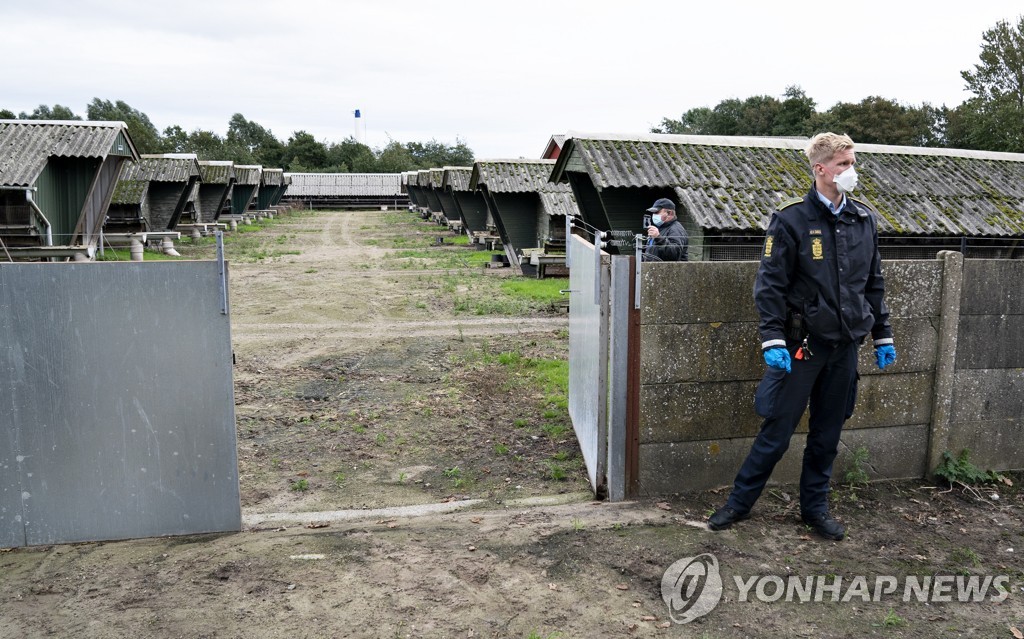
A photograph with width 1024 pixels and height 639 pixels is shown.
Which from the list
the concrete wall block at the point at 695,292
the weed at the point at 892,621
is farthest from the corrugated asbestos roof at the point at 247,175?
the weed at the point at 892,621

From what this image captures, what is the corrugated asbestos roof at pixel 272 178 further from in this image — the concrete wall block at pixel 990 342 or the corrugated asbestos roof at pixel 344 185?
the concrete wall block at pixel 990 342

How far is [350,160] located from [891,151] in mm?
72704

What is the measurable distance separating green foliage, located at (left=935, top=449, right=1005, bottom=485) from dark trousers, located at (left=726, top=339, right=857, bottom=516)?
4.30 ft

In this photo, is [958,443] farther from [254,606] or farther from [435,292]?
[435,292]

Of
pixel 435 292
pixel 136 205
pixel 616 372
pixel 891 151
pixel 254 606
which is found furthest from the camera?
pixel 136 205

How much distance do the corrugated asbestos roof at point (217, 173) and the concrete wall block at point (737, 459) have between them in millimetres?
28880

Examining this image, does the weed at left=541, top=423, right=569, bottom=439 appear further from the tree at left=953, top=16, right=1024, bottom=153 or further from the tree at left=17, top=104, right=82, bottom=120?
the tree at left=17, top=104, right=82, bottom=120

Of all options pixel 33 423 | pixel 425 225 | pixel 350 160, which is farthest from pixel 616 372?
pixel 350 160

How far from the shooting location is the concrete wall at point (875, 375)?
4828 mm

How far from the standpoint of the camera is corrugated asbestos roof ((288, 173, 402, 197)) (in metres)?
60.0

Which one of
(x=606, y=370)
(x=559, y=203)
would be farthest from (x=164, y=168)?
(x=606, y=370)

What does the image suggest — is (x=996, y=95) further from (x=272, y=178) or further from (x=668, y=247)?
(x=668, y=247)

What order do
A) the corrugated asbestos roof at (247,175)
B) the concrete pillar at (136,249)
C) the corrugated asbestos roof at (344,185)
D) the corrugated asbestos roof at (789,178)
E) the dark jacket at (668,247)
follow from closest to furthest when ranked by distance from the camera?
the dark jacket at (668,247)
the corrugated asbestos roof at (789,178)
the concrete pillar at (136,249)
the corrugated asbestos roof at (247,175)
the corrugated asbestos roof at (344,185)

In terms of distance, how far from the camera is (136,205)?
22594 millimetres
